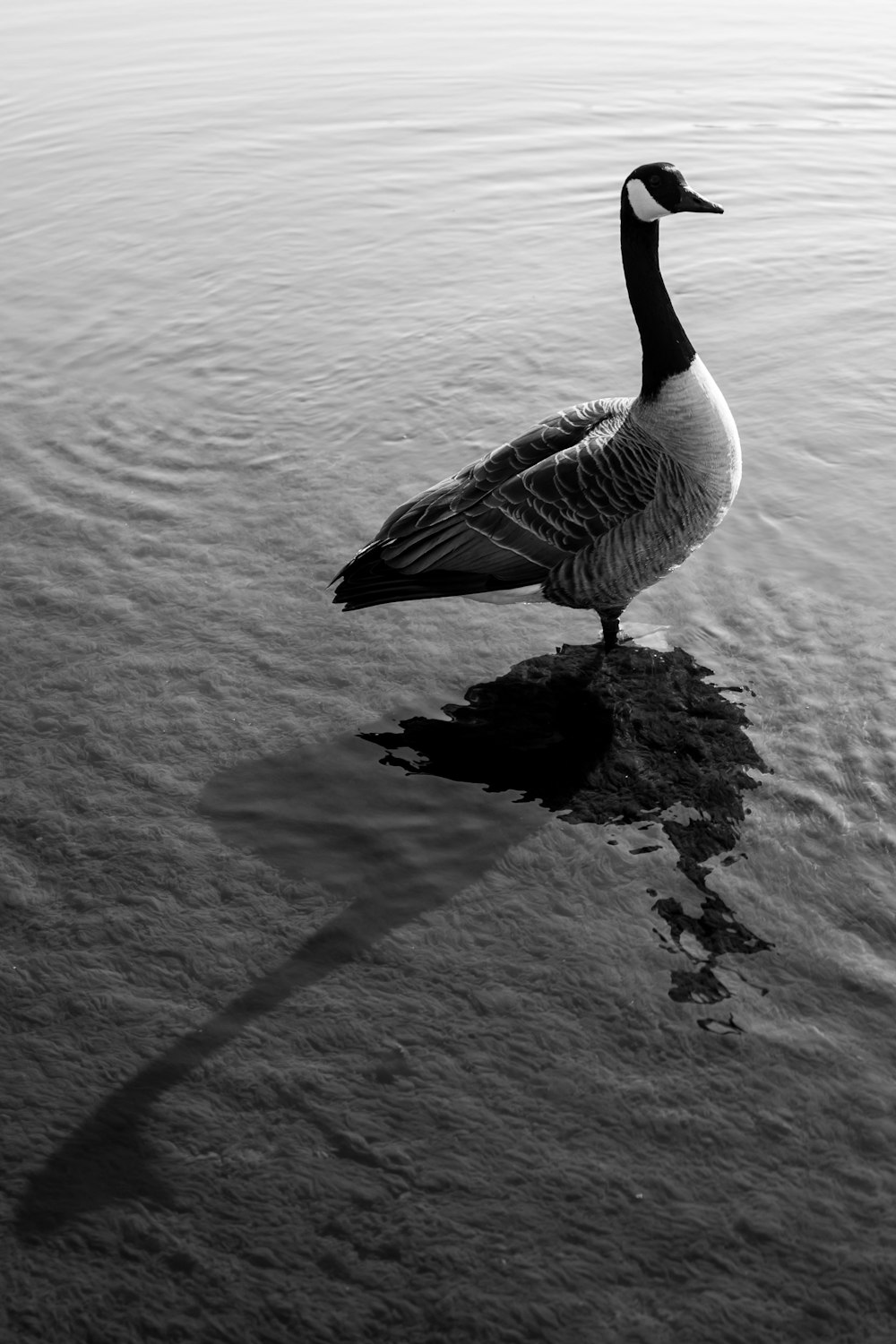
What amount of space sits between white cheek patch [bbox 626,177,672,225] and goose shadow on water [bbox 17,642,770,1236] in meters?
2.62

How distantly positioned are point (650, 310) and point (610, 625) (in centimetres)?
192

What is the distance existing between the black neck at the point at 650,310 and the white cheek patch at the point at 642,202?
4 cm

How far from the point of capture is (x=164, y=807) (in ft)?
23.1

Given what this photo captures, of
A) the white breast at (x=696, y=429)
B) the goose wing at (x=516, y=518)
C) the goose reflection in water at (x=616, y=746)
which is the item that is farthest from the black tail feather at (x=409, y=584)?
the white breast at (x=696, y=429)

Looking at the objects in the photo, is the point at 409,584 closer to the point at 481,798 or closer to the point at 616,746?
the point at 481,798

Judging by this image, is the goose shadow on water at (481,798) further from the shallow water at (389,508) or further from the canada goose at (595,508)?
the canada goose at (595,508)

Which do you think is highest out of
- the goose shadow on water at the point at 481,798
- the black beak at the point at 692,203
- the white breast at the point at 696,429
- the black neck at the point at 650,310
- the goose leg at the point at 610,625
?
the black beak at the point at 692,203

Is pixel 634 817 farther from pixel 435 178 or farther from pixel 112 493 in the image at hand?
pixel 435 178

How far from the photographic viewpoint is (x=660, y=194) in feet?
25.5

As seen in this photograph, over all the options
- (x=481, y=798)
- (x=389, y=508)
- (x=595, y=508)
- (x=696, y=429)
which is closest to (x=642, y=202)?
(x=696, y=429)

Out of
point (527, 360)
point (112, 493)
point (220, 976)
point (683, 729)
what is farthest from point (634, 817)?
point (527, 360)

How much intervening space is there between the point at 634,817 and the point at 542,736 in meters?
0.89

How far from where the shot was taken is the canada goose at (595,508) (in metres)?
7.48

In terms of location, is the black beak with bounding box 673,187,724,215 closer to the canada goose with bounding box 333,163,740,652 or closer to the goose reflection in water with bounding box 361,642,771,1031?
the canada goose with bounding box 333,163,740,652
